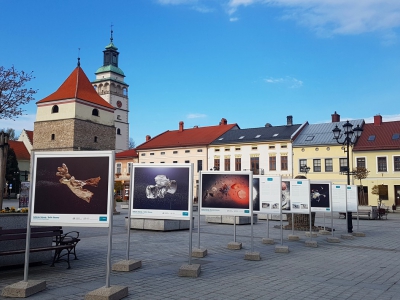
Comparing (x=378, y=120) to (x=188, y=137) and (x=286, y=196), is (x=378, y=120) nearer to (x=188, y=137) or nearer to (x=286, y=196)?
(x=188, y=137)

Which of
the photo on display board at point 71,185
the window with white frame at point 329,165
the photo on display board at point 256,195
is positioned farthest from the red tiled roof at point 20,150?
the photo on display board at point 71,185

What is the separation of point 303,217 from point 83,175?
1388 cm

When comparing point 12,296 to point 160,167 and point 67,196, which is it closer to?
point 67,196

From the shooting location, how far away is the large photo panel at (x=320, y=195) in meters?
15.8

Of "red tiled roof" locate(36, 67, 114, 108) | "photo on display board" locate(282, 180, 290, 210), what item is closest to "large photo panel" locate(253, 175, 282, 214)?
"photo on display board" locate(282, 180, 290, 210)

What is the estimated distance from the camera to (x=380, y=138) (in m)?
46.3

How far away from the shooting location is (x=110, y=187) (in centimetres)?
675

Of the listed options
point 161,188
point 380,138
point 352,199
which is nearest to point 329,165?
point 380,138

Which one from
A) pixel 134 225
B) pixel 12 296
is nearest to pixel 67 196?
pixel 12 296

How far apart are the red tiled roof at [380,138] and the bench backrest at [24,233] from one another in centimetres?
4304

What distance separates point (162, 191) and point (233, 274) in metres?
2.46

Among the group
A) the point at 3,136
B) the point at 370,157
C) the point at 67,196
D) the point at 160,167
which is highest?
the point at 370,157

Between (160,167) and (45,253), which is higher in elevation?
(160,167)

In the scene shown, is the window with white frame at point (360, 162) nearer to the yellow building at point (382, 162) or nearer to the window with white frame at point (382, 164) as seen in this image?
the yellow building at point (382, 162)
